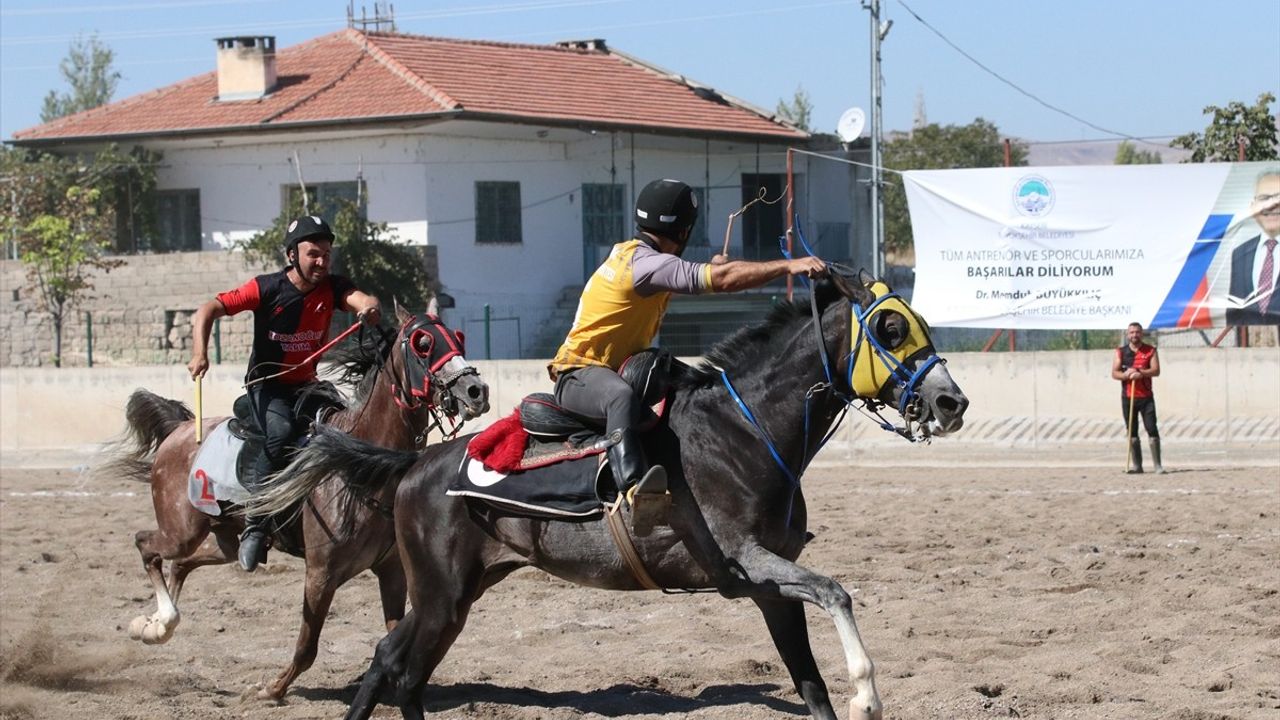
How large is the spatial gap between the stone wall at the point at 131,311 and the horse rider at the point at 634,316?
22725mm

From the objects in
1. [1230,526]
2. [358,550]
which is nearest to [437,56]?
[1230,526]

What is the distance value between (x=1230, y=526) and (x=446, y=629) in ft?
25.8

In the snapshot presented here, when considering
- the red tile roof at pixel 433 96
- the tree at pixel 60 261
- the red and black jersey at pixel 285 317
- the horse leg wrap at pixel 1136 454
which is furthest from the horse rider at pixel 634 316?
the red tile roof at pixel 433 96

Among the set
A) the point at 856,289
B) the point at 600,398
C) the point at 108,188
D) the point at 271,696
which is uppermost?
the point at 108,188

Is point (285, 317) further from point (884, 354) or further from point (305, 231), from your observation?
point (884, 354)

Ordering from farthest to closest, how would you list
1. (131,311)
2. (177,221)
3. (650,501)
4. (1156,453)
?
1. (177,221)
2. (131,311)
3. (1156,453)
4. (650,501)

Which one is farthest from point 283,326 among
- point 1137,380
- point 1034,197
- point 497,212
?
point 497,212

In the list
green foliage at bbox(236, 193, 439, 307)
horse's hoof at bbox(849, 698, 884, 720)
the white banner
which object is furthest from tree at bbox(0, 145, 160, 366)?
horse's hoof at bbox(849, 698, 884, 720)

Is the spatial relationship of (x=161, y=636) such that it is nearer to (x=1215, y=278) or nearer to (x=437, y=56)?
(x=1215, y=278)

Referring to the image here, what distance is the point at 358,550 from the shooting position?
7.82 m

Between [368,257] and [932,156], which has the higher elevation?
[932,156]

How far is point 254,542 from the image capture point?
811 cm

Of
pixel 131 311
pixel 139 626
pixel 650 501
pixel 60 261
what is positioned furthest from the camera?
pixel 131 311

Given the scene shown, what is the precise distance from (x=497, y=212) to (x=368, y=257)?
14.8 ft
